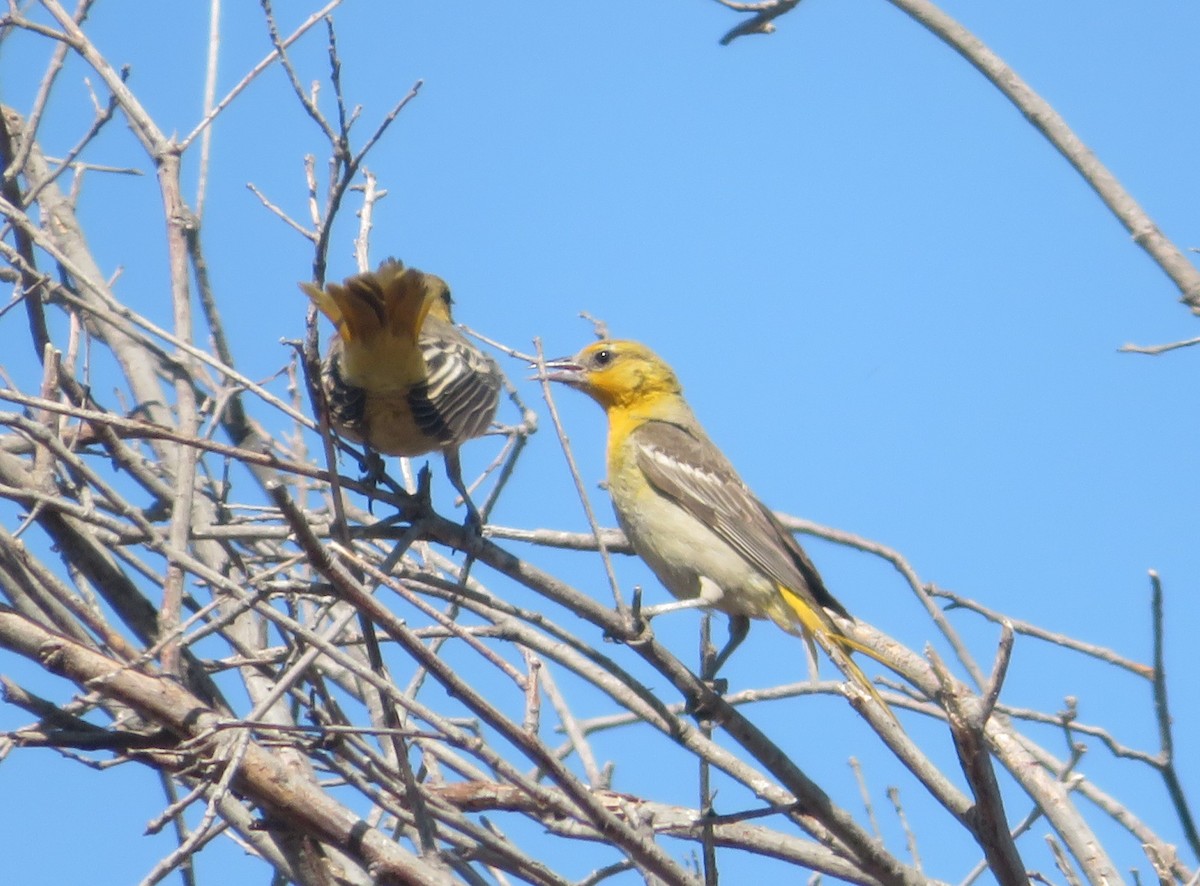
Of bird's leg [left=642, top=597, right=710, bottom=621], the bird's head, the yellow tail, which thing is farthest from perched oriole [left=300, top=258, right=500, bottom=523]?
the bird's head

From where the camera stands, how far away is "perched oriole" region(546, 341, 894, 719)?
5.26 meters

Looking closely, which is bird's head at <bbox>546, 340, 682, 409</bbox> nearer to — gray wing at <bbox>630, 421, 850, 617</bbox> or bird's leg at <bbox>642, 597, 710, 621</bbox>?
gray wing at <bbox>630, 421, 850, 617</bbox>

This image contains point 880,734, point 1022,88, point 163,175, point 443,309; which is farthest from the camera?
point 443,309

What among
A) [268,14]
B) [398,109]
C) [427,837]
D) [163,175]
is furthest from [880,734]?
[163,175]

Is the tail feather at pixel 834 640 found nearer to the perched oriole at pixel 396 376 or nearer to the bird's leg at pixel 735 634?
the bird's leg at pixel 735 634

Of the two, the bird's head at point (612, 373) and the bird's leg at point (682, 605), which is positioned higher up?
the bird's head at point (612, 373)

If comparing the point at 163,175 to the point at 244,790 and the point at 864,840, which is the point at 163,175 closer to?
the point at 244,790

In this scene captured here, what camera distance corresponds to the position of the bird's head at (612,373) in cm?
644

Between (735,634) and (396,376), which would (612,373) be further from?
(396,376)

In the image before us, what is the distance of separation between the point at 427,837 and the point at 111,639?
101cm

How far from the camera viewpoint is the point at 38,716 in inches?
121

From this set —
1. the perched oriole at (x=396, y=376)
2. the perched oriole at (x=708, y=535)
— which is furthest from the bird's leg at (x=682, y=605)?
the perched oriole at (x=396, y=376)

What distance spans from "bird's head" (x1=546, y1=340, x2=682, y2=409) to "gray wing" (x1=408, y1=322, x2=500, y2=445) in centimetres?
173

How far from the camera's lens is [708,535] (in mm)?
5461
